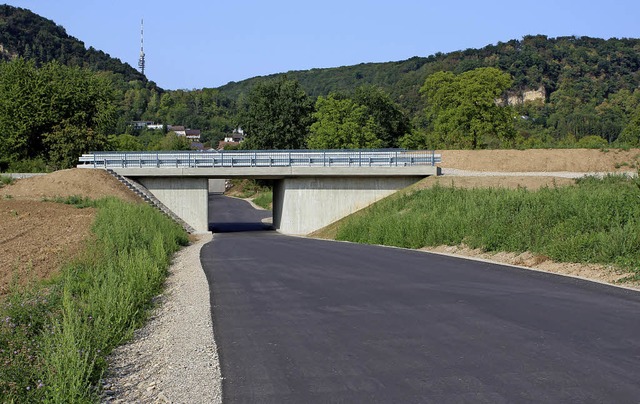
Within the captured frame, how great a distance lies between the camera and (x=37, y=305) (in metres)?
12.7

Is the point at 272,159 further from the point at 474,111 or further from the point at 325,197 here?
the point at 474,111

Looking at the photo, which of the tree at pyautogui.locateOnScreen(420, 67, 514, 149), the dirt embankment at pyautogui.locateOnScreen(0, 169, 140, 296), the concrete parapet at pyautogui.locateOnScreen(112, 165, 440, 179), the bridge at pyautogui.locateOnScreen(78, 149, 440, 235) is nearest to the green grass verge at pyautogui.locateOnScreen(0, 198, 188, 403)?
the dirt embankment at pyautogui.locateOnScreen(0, 169, 140, 296)

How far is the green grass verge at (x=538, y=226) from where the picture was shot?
18.9 m

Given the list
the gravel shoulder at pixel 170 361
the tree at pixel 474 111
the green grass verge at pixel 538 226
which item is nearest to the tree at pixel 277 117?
the tree at pixel 474 111

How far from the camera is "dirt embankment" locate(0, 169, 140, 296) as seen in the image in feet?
72.7

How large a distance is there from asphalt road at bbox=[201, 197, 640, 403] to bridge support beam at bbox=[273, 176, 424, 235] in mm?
28926

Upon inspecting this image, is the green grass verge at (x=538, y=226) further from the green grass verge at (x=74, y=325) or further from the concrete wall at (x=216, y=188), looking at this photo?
the concrete wall at (x=216, y=188)

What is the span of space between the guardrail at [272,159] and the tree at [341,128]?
912 inches

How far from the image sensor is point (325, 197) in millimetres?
48250

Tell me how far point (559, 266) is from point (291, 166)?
2993 centimetres

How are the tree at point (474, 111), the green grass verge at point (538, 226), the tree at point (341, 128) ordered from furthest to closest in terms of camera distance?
the tree at point (474, 111), the tree at point (341, 128), the green grass verge at point (538, 226)

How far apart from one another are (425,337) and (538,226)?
13.5 meters

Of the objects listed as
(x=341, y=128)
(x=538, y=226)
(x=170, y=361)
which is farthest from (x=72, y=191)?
(x=170, y=361)

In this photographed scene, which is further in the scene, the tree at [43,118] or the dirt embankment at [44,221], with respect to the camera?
the tree at [43,118]
